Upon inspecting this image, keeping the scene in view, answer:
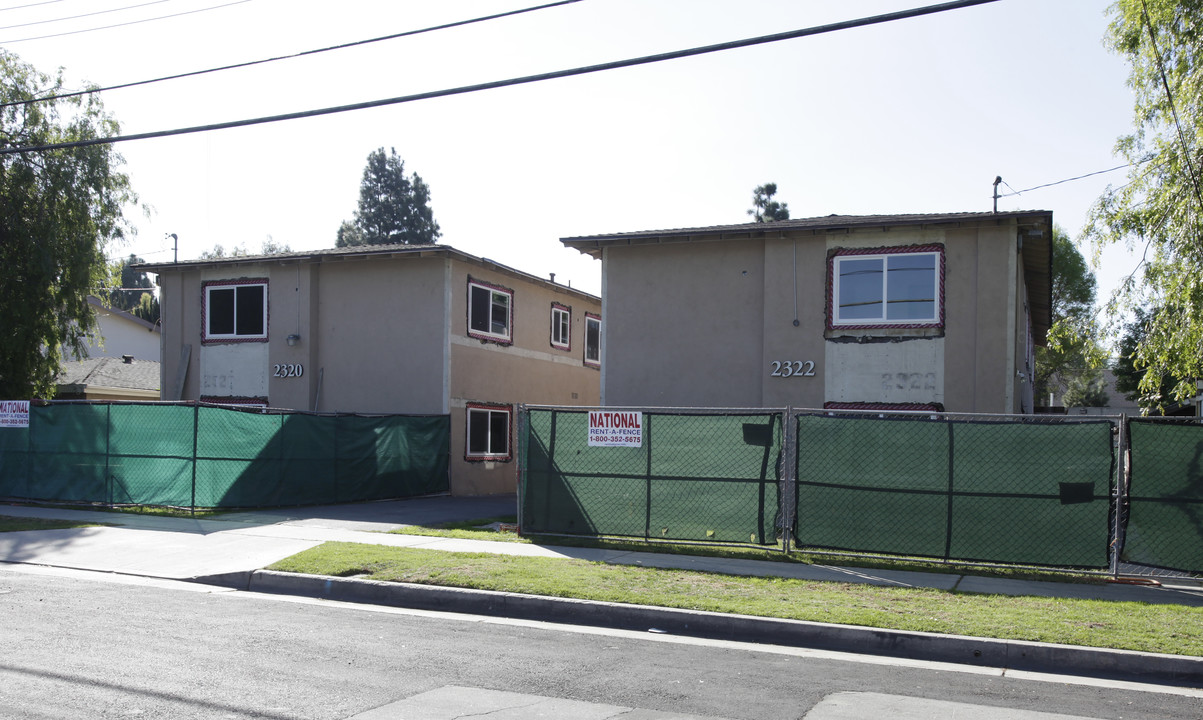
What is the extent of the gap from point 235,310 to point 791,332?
14.4 meters

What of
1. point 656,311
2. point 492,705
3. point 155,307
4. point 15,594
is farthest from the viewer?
point 155,307

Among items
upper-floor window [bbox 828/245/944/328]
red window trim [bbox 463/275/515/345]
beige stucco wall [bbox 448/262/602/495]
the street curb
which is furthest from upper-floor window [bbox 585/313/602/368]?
the street curb

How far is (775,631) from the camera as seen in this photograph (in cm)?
852

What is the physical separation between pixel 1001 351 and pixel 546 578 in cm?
1060

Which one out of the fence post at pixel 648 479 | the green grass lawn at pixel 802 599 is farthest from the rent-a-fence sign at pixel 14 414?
the fence post at pixel 648 479

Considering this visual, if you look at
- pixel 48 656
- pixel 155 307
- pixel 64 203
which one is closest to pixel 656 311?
pixel 48 656

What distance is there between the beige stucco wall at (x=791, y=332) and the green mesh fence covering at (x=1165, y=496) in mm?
6097

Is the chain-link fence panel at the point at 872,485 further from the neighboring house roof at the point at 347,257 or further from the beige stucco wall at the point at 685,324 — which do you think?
the neighboring house roof at the point at 347,257

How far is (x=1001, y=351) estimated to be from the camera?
17.2 metres

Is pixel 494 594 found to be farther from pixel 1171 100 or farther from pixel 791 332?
pixel 1171 100

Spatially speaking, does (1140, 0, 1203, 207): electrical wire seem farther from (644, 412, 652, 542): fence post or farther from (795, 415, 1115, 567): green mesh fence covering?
(644, 412, 652, 542): fence post

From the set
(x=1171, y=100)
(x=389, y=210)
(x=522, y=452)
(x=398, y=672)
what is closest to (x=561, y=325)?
(x=522, y=452)

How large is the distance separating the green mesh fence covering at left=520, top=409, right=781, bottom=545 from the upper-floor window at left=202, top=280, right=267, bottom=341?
13.2m

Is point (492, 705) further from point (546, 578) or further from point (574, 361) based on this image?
point (574, 361)
